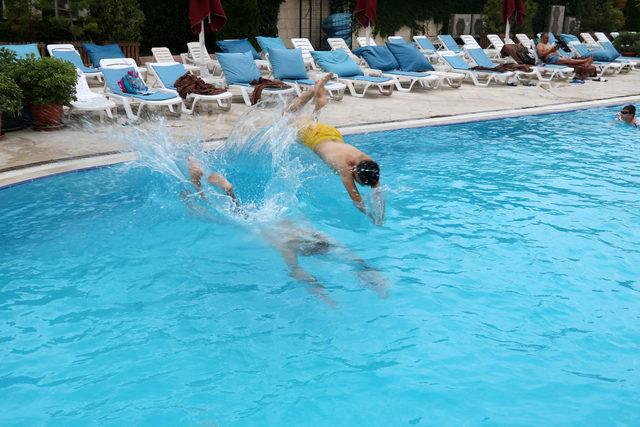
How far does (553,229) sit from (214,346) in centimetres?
354

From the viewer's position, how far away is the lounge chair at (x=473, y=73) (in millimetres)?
13531

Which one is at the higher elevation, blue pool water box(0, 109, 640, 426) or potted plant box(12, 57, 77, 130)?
potted plant box(12, 57, 77, 130)

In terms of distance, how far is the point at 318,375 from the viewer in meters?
3.66

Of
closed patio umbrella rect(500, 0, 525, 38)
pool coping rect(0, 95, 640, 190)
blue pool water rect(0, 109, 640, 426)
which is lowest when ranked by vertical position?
blue pool water rect(0, 109, 640, 426)

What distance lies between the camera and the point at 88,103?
8242 mm

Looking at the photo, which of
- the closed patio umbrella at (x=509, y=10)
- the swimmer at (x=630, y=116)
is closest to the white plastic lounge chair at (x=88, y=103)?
the swimmer at (x=630, y=116)

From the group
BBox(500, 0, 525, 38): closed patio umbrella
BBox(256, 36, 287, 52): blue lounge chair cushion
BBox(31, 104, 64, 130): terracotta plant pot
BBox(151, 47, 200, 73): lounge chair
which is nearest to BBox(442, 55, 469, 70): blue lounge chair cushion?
BBox(500, 0, 525, 38): closed patio umbrella

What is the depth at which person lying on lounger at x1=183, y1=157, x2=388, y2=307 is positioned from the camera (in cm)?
465

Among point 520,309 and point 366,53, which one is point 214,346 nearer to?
point 520,309

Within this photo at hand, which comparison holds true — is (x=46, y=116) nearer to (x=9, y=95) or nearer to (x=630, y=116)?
(x=9, y=95)

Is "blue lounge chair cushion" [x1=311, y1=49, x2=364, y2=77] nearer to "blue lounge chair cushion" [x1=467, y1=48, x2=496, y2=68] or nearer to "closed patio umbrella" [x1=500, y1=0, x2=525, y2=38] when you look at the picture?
"blue lounge chair cushion" [x1=467, y1=48, x2=496, y2=68]

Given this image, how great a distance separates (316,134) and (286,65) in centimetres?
578

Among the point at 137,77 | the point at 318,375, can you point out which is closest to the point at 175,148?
the point at 137,77

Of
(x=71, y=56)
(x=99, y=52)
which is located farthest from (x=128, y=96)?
(x=99, y=52)
